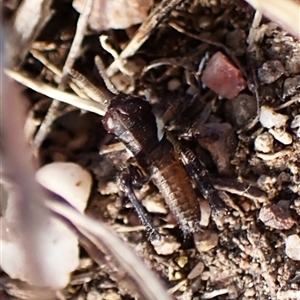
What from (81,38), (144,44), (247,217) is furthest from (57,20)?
(247,217)

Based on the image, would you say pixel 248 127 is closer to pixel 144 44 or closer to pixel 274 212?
pixel 274 212

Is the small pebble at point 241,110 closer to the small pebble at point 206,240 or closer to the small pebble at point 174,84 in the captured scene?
the small pebble at point 174,84

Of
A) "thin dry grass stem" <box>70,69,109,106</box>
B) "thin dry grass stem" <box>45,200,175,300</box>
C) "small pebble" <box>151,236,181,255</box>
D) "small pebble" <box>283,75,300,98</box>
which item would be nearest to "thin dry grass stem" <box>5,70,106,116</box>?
"thin dry grass stem" <box>70,69,109,106</box>

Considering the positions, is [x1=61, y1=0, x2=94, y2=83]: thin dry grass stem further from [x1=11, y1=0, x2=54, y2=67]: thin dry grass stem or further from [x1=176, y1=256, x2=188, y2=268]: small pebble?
[x1=176, y1=256, x2=188, y2=268]: small pebble

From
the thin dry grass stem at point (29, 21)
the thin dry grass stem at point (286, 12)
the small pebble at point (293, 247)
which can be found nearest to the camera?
the thin dry grass stem at point (286, 12)

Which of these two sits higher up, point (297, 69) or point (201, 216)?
point (297, 69)

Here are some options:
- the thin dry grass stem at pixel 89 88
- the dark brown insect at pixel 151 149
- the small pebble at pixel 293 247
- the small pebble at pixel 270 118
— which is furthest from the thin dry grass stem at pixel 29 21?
the small pebble at pixel 293 247
